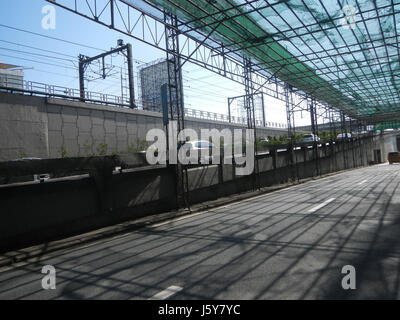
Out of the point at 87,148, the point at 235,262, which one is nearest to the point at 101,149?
the point at 87,148

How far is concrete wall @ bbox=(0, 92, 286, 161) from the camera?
652 inches

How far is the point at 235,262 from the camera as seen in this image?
495cm

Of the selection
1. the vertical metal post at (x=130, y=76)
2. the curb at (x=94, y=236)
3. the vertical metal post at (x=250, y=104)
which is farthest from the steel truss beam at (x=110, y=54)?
the curb at (x=94, y=236)

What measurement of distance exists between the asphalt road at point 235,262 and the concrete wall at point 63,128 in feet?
43.0

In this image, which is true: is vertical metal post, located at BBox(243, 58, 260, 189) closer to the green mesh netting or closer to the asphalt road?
the green mesh netting

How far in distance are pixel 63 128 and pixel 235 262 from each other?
17841 mm

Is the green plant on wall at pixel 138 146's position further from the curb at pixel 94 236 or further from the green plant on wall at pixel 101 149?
the curb at pixel 94 236

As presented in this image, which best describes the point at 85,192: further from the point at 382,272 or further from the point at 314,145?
the point at 314,145

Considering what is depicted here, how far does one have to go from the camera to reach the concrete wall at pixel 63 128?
16.6 m

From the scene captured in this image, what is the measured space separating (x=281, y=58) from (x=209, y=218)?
1377 cm

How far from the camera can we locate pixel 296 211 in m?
9.15

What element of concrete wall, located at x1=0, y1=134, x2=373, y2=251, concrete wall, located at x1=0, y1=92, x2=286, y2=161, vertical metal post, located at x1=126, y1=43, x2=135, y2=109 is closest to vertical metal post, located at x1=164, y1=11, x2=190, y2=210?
concrete wall, located at x1=0, y1=134, x2=373, y2=251
